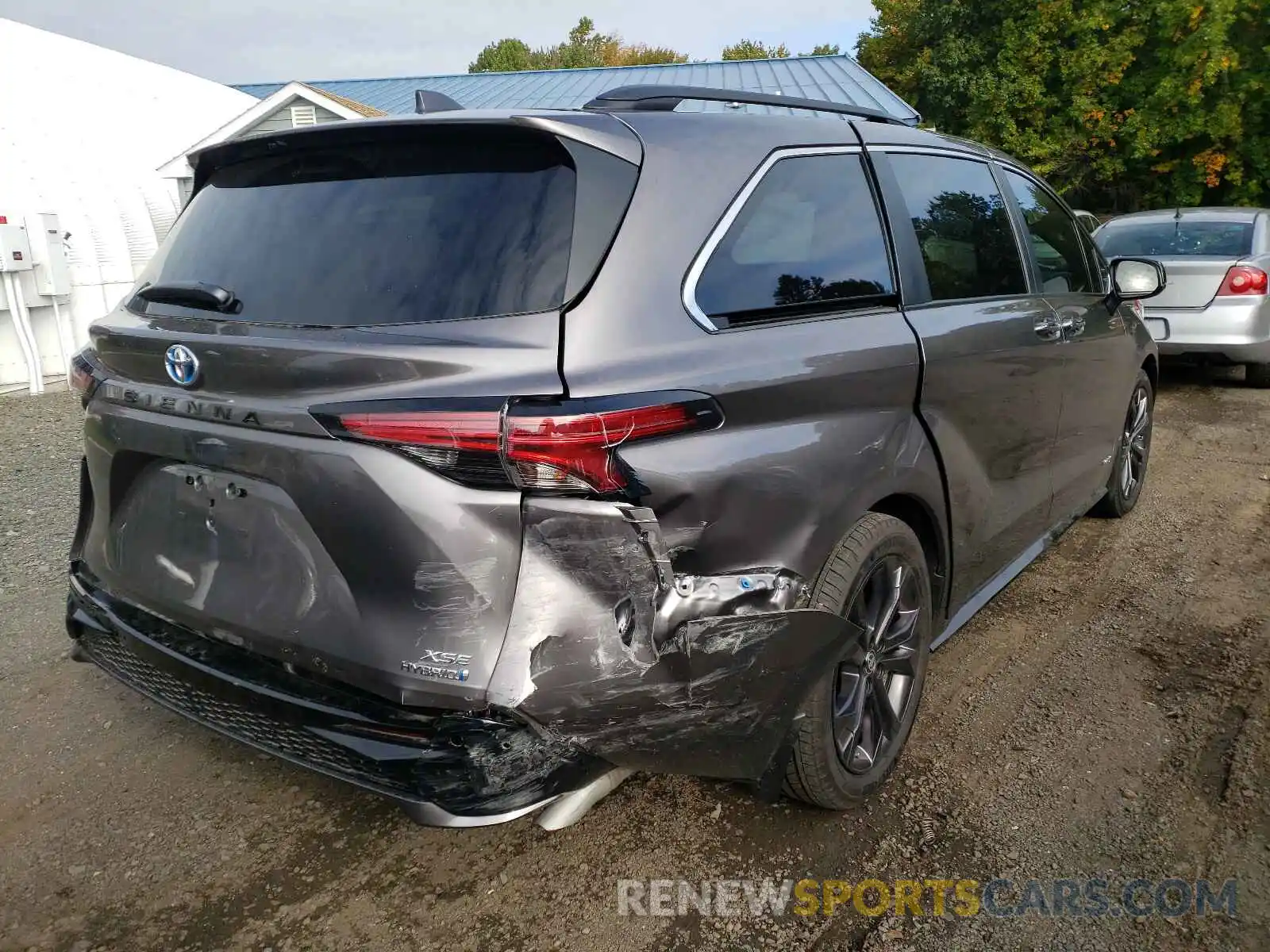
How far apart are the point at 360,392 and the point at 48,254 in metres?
9.35

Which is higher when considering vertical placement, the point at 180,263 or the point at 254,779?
the point at 180,263

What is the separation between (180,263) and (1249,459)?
21.5ft

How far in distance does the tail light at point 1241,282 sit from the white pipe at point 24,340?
35.6 ft

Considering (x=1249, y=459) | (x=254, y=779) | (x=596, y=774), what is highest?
(x=596, y=774)

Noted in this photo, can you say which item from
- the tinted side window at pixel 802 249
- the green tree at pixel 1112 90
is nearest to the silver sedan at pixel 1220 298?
the tinted side window at pixel 802 249

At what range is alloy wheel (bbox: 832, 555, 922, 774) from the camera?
2576 millimetres

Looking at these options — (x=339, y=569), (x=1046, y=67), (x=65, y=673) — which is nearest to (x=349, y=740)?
(x=339, y=569)

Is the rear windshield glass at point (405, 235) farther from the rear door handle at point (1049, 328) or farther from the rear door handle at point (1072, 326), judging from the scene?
the rear door handle at point (1072, 326)

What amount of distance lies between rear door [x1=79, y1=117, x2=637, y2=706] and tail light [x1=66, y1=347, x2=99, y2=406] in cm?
9

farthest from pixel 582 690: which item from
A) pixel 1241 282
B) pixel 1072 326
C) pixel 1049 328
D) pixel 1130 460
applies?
pixel 1241 282

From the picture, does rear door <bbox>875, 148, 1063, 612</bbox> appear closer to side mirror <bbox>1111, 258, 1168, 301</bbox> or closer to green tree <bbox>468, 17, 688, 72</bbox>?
side mirror <bbox>1111, 258, 1168, 301</bbox>

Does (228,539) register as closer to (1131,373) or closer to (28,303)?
(1131,373)

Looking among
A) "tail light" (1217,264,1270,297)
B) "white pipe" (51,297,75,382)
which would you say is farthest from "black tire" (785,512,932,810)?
"white pipe" (51,297,75,382)

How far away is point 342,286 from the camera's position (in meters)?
2.13
